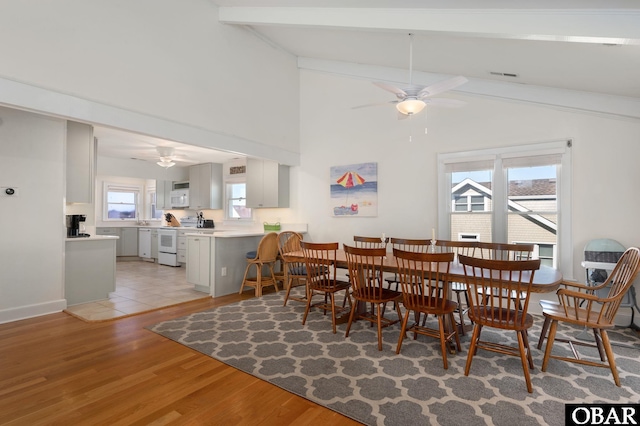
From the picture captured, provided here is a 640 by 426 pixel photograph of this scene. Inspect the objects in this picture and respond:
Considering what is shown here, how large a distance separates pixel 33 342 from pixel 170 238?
4.50 m

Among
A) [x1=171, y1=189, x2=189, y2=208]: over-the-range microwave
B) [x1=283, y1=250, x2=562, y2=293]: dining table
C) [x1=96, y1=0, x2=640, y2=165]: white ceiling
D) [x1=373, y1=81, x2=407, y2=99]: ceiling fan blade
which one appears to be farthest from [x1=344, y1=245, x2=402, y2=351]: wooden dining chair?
[x1=171, y1=189, x2=189, y2=208]: over-the-range microwave

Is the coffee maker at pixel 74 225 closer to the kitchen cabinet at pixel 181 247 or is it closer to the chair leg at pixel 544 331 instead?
the kitchen cabinet at pixel 181 247

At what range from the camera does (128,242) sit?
8180 mm

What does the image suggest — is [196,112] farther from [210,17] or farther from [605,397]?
[605,397]

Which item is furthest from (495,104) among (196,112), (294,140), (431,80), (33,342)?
(33,342)

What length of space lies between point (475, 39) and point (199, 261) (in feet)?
14.7

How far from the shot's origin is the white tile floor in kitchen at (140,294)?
390 cm

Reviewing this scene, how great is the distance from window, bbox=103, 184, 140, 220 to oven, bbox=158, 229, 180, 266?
1961 mm

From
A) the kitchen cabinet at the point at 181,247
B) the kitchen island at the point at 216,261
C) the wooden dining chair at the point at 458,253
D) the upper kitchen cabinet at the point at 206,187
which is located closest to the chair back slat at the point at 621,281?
the wooden dining chair at the point at 458,253

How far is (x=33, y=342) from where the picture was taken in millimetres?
2990

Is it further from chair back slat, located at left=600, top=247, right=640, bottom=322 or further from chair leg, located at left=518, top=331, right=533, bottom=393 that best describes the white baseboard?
chair back slat, located at left=600, top=247, right=640, bottom=322

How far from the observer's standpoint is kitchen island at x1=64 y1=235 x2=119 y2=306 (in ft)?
13.5

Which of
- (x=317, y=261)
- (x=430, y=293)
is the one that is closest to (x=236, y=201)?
(x=317, y=261)

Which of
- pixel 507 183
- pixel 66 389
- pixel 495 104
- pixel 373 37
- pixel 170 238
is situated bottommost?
pixel 66 389
